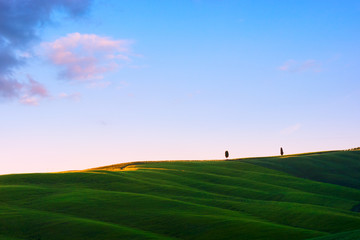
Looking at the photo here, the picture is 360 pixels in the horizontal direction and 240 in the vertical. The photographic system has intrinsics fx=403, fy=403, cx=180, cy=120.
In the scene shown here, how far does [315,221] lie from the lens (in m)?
36.9

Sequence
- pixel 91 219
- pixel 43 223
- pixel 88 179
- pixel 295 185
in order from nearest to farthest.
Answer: pixel 43 223 < pixel 91 219 < pixel 88 179 < pixel 295 185

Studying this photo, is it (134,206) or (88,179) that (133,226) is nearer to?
(134,206)

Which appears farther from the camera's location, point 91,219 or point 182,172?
point 182,172

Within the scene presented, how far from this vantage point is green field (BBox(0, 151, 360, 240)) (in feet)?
104

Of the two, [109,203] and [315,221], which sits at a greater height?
[109,203]

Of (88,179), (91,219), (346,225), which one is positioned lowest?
(346,225)

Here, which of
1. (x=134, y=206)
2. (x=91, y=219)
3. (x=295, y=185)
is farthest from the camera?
(x=295, y=185)

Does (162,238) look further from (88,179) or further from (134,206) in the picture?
(88,179)

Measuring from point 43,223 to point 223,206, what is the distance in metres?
18.1

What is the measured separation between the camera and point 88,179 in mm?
52188

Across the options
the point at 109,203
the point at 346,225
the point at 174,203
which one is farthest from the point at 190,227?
the point at 346,225

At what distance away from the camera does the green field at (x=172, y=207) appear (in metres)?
31.7

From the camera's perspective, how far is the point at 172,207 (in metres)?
38.9

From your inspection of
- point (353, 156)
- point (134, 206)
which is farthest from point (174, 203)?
point (353, 156)
